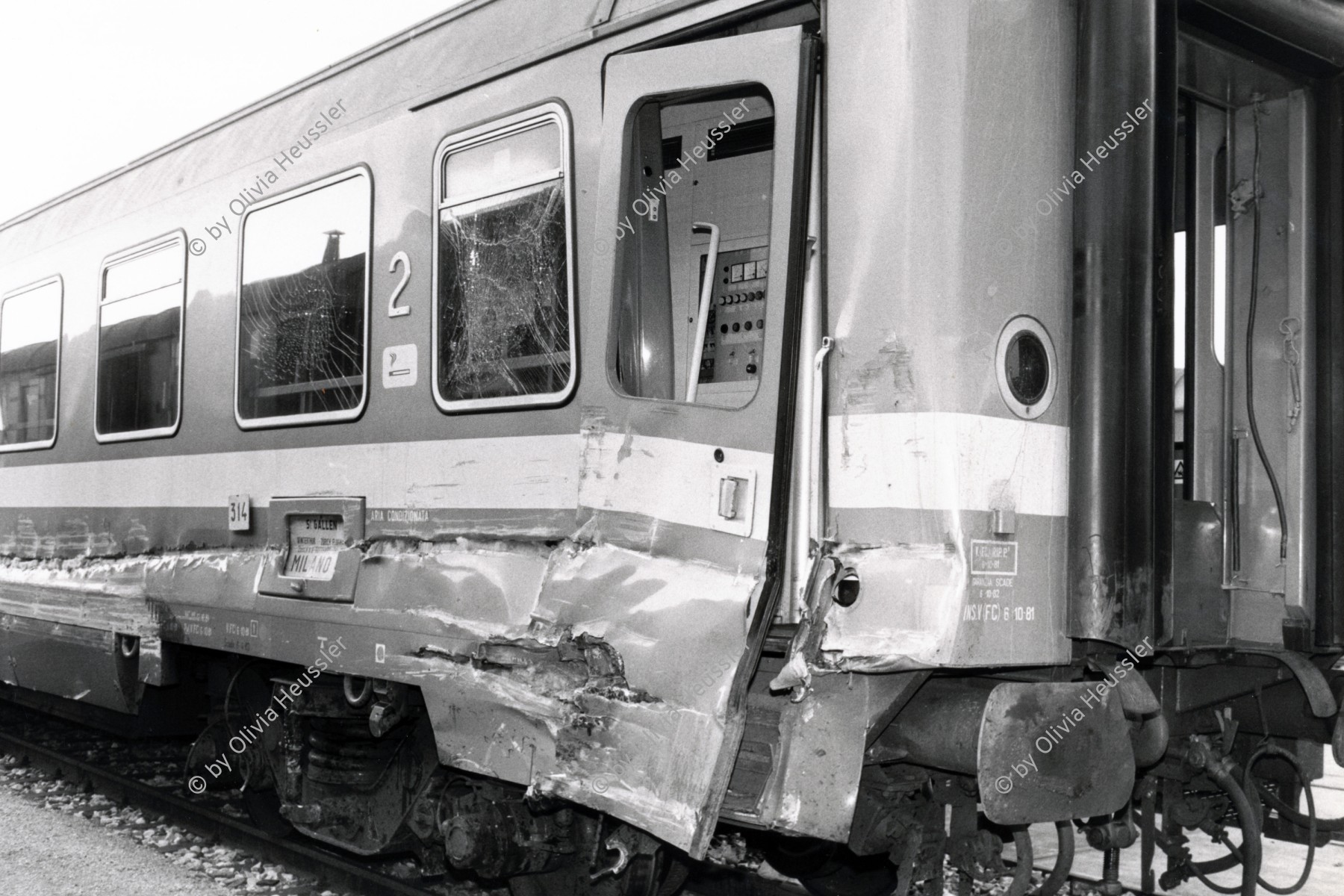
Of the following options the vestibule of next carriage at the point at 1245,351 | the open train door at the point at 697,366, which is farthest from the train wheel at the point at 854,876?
the open train door at the point at 697,366

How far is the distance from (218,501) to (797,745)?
3575mm

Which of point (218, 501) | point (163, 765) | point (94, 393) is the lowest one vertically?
point (163, 765)

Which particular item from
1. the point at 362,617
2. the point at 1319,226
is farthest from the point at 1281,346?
the point at 362,617

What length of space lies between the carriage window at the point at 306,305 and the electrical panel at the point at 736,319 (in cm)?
175

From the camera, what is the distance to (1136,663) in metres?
4.00

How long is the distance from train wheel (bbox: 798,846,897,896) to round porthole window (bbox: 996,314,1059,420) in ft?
7.89

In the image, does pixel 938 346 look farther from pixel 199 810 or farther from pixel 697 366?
pixel 199 810

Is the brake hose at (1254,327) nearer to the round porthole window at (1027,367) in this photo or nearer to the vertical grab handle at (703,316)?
the round porthole window at (1027,367)

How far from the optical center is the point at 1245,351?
15.9 ft

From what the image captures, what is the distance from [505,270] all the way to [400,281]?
64 centimetres

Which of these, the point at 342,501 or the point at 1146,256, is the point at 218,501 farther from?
the point at 1146,256

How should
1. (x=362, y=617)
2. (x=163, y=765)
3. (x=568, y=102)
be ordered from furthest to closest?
(x=163, y=765), (x=362, y=617), (x=568, y=102)

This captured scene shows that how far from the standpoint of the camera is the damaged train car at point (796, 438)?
3758mm

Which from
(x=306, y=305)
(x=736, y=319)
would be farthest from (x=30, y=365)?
(x=736, y=319)
